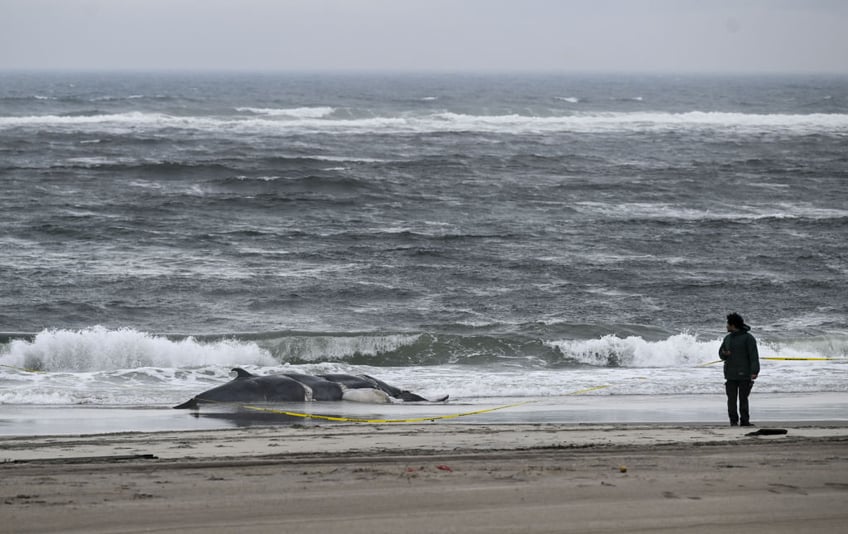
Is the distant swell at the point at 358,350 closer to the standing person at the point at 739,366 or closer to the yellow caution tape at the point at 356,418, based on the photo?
the yellow caution tape at the point at 356,418

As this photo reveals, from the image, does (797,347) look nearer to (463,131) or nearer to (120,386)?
(120,386)

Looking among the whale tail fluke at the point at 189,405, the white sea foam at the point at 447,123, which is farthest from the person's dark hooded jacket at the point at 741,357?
the white sea foam at the point at 447,123

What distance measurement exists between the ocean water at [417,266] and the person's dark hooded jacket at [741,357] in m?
2.37

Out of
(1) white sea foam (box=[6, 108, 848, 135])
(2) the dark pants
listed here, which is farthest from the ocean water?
(1) white sea foam (box=[6, 108, 848, 135])

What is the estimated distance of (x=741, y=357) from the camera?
380 inches

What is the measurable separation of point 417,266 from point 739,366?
1157cm

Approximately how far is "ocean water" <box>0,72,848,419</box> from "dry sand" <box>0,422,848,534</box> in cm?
407

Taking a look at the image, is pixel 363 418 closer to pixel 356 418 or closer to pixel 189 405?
pixel 356 418

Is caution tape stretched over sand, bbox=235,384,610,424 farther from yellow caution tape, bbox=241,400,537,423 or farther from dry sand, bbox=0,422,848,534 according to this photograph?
dry sand, bbox=0,422,848,534

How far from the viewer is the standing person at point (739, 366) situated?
31.4 ft

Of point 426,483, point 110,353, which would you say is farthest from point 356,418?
point 110,353

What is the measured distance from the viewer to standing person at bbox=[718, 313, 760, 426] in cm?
957

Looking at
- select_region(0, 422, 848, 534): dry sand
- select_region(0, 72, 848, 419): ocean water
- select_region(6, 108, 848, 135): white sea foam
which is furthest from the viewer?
select_region(6, 108, 848, 135): white sea foam

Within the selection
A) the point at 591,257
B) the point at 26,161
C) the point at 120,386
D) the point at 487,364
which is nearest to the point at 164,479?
the point at 120,386
